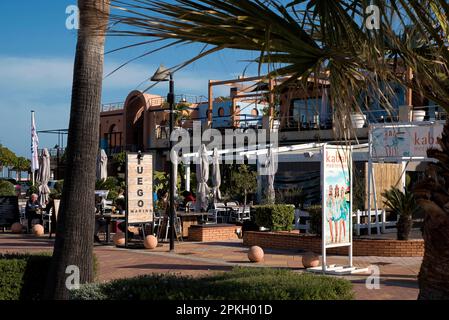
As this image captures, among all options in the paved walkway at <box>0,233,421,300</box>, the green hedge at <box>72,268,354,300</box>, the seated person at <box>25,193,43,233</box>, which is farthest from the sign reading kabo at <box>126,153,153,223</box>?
the green hedge at <box>72,268,354,300</box>

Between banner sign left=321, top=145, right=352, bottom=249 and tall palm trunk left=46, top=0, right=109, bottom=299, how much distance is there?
492 centimetres

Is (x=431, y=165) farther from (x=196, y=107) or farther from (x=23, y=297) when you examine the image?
(x=196, y=107)

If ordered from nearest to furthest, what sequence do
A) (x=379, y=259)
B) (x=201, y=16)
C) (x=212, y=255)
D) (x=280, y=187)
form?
(x=201, y=16)
(x=379, y=259)
(x=212, y=255)
(x=280, y=187)

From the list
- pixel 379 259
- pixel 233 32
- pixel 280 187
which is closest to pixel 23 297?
pixel 233 32

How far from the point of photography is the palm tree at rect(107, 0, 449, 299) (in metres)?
3.98

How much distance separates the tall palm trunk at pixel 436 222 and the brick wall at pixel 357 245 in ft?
28.9

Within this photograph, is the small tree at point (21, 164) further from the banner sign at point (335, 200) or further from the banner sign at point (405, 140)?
the banner sign at point (335, 200)

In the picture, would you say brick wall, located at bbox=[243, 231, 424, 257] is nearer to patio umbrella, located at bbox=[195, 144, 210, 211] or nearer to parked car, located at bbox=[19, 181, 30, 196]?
patio umbrella, located at bbox=[195, 144, 210, 211]

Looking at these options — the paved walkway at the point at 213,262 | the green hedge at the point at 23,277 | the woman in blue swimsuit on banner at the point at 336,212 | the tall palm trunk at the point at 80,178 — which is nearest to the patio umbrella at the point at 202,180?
the paved walkway at the point at 213,262

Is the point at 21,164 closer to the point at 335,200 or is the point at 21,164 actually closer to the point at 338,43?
the point at 335,200

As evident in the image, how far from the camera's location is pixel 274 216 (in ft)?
51.1

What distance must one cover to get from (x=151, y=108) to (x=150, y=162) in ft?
87.8

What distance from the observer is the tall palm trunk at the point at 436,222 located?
4.58m

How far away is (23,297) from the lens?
7.43 metres
